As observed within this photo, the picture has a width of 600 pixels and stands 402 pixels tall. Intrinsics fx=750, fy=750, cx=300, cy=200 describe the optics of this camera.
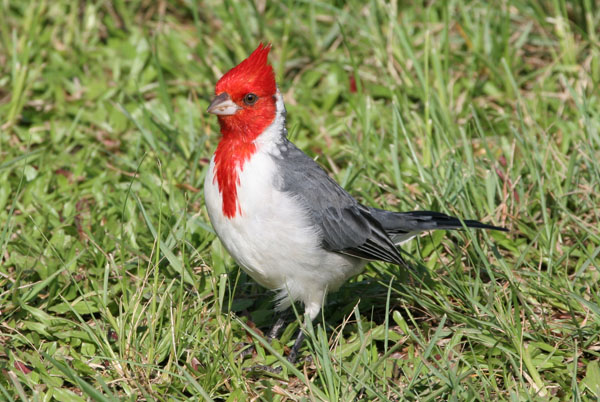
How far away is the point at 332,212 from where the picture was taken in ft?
13.0

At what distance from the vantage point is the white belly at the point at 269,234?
3.66 meters

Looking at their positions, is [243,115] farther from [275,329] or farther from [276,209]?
[275,329]

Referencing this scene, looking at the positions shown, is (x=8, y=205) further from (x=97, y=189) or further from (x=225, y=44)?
(x=225, y=44)

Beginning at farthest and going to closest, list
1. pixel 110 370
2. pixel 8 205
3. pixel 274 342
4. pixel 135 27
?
pixel 135 27 < pixel 8 205 < pixel 274 342 < pixel 110 370

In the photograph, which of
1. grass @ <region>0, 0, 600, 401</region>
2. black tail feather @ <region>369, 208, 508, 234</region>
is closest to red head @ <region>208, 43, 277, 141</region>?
grass @ <region>0, 0, 600, 401</region>

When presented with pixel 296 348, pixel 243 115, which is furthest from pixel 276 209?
pixel 296 348

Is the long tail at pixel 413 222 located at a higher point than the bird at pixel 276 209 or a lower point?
lower

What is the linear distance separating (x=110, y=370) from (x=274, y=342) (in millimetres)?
995

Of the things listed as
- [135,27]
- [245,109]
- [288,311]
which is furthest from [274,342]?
[135,27]

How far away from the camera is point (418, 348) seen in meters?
3.94

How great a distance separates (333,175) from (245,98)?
5.35ft

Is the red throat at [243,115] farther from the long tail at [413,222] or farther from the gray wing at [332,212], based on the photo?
the long tail at [413,222]

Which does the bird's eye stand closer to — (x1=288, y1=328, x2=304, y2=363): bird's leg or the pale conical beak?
the pale conical beak

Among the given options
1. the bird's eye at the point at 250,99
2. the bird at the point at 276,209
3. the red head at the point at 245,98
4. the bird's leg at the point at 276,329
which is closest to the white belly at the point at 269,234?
the bird at the point at 276,209
